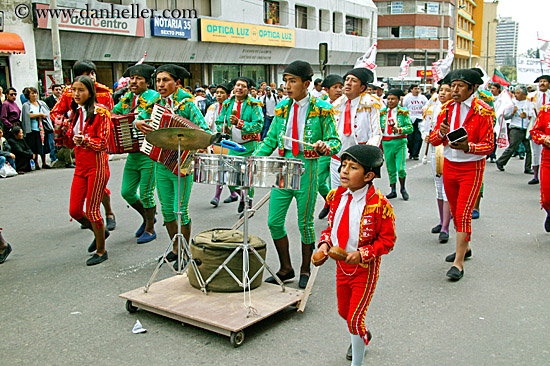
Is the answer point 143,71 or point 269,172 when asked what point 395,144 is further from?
point 269,172

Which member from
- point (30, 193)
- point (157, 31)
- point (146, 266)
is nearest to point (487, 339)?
point (146, 266)

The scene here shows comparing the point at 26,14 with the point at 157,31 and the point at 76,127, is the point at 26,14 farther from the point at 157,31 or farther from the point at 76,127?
the point at 76,127

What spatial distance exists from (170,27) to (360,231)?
26215mm

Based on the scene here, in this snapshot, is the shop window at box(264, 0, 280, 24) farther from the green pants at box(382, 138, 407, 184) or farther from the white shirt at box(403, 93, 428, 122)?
the green pants at box(382, 138, 407, 184)

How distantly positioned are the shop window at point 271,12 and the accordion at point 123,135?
33.0m

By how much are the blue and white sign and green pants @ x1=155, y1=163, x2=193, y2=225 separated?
887 inches

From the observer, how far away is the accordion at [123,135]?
6.59 meters

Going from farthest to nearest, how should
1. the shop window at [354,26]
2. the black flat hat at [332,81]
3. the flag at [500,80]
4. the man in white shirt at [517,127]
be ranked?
1. the shop window at [354,26]
2. the flag at [500,80]
3. the man in white shirt at [517,127]
4. the black flat hat at [332,81]

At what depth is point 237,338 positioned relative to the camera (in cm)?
431

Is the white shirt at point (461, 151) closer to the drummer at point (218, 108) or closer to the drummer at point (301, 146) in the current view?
the drummer at point (301, 146)

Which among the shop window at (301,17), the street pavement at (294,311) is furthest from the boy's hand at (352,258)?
the shop window at (301,17)

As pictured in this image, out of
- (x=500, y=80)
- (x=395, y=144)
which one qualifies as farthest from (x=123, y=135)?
(x=500, y=80)

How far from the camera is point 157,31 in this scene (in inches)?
1069

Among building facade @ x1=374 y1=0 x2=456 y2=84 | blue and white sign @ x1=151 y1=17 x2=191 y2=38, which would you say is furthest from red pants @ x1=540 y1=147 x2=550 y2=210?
building facade @ x1=374 y1=0 x2=456 y2=84
